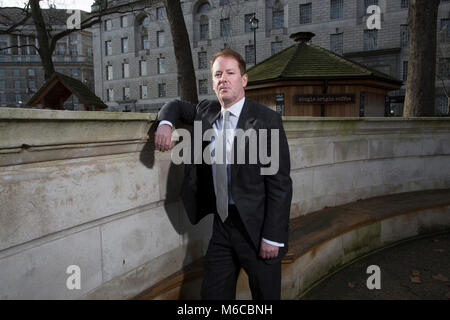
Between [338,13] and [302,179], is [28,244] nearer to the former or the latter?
[302,179]

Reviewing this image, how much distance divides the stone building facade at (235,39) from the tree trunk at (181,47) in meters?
16.2

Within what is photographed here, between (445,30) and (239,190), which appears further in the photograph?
(445,30)

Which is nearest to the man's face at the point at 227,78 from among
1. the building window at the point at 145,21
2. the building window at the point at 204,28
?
the building window at the point at 204,28

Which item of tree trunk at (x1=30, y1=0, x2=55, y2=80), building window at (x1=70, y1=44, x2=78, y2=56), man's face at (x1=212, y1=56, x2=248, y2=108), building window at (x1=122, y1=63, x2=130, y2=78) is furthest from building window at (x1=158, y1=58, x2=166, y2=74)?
building window at (x1=70, y1=44, x2=78, y2=56)

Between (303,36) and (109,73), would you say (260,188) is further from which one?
(109,73)

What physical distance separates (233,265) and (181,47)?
8.57m

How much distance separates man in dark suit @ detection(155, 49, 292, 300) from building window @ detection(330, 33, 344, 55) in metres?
34.2

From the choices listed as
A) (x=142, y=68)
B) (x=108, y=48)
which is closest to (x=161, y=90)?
(x=142, y=68)

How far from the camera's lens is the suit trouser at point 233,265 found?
198cm

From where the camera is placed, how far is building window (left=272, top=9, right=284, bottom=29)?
1387 inches

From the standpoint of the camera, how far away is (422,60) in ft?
22.1

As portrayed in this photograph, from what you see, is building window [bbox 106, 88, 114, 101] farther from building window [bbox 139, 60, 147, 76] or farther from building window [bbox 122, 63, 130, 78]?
building window [bbox 139, 60, 147, 76]

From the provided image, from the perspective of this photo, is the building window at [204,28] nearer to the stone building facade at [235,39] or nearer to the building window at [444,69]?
the stone building facade at [235,39]
